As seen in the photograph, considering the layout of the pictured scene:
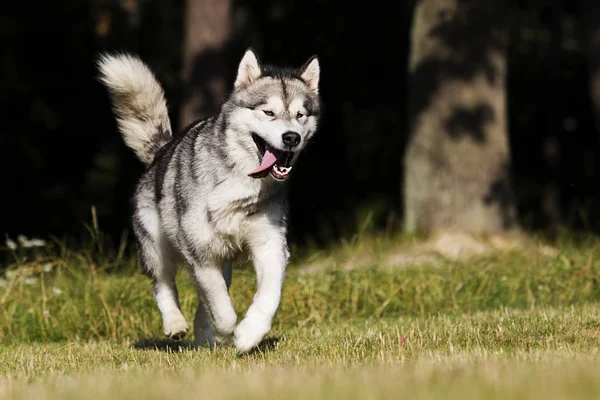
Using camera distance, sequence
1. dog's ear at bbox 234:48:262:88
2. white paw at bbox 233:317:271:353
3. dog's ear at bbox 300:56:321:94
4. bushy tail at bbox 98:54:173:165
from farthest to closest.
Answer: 1. bushy tail at bbox 98:54:173:165
2. dog's ear at bbox 300:56:321:94
3. dog's ear at bbox 234:48:262:88
4. white paw at bbox 233:317:271:353

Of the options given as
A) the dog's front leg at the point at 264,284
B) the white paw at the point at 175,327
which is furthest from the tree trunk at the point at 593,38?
the white paw at the point at 175,327

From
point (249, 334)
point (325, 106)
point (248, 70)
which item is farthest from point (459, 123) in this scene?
point (325, 106)

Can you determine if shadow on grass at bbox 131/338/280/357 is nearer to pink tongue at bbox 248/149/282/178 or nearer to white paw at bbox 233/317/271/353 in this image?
white paw at bbox 233/317/271/353

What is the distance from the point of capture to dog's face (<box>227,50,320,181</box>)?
5676 millimetres

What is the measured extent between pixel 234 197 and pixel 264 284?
57 cm

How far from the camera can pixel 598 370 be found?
3.75 metres

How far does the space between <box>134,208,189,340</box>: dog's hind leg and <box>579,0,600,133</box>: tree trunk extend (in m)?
8.31

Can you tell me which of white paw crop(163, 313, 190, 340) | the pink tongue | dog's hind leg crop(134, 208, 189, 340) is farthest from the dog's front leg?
dog's hind leg crop(134, 208, 189, 340)

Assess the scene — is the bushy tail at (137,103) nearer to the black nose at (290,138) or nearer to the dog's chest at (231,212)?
the dog's chest at (231,212)

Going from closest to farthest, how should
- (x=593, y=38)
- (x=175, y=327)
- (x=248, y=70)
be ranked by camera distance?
(x=175, y=327) < (x=248, y=70) < (x=593, y=38)

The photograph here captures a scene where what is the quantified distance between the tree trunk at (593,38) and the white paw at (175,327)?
28.5 feet

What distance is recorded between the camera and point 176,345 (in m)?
6.72

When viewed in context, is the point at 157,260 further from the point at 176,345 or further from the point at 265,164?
the point at 265,164

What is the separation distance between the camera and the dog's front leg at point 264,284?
205 inches
